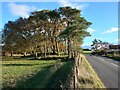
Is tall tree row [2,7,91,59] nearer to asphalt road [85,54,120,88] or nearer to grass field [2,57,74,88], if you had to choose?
asphalt road [85,54,120,88]

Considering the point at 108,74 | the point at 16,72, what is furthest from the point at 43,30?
the point at 108,74

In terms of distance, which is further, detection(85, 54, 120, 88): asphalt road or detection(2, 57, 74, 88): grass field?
detection(85, 54, 120, 88): asphalt road

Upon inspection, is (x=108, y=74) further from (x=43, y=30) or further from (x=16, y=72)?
(x=43, y=30)

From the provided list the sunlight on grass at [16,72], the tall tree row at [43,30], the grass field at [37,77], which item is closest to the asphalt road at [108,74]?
the grass field at [37,77]

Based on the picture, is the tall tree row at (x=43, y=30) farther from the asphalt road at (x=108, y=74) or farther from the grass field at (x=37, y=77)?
the grass field at (x=37, y=77)

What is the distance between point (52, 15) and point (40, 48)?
11236mm

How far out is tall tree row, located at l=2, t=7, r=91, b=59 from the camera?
2479 inches

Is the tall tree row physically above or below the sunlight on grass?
above

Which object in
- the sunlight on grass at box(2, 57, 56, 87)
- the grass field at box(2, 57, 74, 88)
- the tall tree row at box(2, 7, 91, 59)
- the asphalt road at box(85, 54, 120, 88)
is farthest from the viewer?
the tall tree row at box(2, 7, 91, 59)

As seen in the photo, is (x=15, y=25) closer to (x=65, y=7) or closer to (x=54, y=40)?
(x=54, y=40)

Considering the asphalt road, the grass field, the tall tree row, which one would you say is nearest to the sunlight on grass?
the grass field

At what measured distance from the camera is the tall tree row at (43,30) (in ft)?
207

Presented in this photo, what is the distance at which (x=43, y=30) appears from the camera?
7206 cm

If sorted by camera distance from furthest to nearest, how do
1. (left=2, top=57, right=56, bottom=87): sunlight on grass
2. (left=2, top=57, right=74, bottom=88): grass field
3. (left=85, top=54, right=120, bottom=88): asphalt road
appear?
(left=2, top=57, right=56, bottom=87): sunlight on grass
(left=85, top=54, right=120, bottom=88): asphalt road
(left=2, top=57, right=74, bottom=88): grass field
